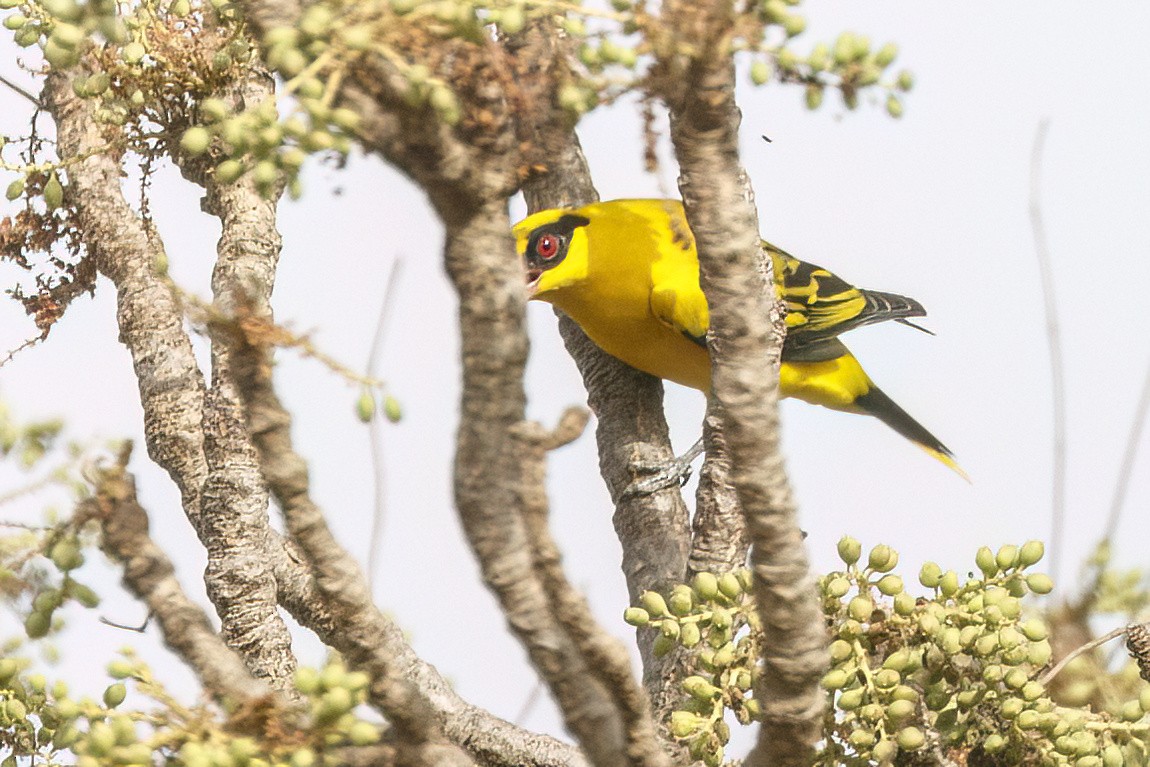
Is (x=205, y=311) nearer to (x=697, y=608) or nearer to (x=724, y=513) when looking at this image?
(x=697, y=608)

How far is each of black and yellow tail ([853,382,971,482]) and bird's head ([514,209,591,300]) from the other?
1428 millimetres

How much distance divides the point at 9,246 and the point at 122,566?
1.24m

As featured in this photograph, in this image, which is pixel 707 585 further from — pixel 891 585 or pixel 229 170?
pixel 229 170

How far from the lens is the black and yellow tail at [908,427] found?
13.8ft

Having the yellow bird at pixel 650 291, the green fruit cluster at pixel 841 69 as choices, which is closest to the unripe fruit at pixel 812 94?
the green fruit cluster at pixel 841 69

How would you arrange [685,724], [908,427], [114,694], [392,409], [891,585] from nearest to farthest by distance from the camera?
[392,409] < [114,694] < [685,724] < [891,585] < [908,427]

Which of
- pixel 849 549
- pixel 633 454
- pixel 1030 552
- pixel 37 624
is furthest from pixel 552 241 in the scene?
pixel 37 624

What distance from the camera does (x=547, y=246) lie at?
9.93 ft

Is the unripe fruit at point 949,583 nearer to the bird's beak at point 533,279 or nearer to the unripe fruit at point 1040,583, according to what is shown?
the unripe fruit at point 1040,583

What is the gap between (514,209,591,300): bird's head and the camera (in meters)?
2.94

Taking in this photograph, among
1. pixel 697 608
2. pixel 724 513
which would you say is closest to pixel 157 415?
pixel 724 513

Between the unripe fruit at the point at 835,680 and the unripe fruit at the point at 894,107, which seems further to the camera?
the unripe fruit at the point at 835,680

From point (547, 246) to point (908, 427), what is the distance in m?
1.76

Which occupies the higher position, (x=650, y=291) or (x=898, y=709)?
(x=650, y=291)
